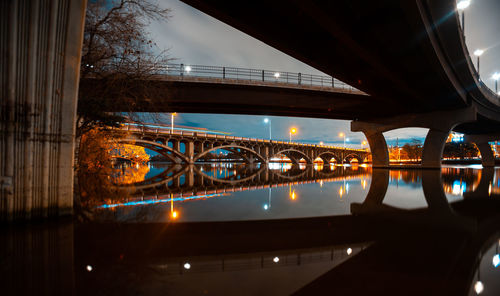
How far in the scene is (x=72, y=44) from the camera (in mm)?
5012

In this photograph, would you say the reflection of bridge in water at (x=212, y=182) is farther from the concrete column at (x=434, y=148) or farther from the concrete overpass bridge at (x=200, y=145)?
the concrete overpass bridge at (x=200, y=145)

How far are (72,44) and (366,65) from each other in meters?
14.8

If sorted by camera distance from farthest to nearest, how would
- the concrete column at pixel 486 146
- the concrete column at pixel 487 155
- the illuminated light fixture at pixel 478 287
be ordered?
1. the concrete column at pixel 487 155
2. the concrete column at pixel 486 146
3. the illuminated light fixture at pixel 478 287

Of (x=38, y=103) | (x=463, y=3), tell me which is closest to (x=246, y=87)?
(x=463, y=3)

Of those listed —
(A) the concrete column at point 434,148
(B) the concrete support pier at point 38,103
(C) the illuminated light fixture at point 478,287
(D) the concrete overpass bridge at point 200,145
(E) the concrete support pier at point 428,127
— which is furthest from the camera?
(D) the concrete overpass bridge at point 200,145

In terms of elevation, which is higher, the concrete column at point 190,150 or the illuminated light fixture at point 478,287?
the concrete column at point 190,150

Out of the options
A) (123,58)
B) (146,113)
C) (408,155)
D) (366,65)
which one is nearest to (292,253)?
(146,113)

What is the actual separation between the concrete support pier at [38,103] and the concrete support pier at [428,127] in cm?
3221

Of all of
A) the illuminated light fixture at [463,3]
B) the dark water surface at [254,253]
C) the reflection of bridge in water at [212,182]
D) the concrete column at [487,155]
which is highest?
the illuminated light fixture at [463,3]

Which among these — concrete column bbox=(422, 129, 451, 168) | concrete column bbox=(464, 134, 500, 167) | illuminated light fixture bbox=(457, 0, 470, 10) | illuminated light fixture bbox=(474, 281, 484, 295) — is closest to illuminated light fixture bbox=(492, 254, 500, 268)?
illuminated light fixture bbox=(474, 281, 484, 295)

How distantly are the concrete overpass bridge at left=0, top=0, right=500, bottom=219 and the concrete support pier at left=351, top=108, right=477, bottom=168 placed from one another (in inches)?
44.1

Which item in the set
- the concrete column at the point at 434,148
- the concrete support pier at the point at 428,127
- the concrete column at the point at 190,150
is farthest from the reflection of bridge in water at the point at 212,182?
the concrete column at the point at 190,150

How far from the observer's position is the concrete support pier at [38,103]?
4293 mm

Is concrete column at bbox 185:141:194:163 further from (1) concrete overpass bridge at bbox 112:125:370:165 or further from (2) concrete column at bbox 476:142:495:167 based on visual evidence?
(2) concrete column at bbox 476:142:495:167
